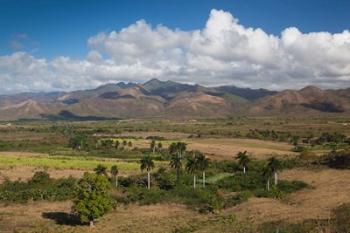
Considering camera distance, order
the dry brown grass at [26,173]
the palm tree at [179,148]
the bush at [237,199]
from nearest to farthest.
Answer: the bush at [237,199]
the dry brown grass at [26,173]
the palm tree at [179,148]

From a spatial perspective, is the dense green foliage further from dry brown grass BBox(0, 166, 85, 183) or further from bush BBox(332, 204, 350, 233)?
bush BBox(332, 204, 350, 233)

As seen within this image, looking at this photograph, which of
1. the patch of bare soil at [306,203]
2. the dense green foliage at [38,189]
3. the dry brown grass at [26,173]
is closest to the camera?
the patch of bare soil at [306,203]

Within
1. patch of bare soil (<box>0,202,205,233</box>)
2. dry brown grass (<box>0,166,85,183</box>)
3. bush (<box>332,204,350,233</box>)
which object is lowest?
patch of bare soil (<box>0,202,205,233</box>)

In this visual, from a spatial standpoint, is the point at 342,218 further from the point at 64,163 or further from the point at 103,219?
the point at 64,163

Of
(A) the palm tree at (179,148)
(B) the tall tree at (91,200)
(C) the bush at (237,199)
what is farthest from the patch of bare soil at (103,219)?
(A) the palm tree at (179,148)

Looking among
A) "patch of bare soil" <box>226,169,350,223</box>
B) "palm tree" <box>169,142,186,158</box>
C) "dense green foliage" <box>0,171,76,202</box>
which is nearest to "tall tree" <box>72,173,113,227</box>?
"dense green foliage" <box>0,171,76,202</box>

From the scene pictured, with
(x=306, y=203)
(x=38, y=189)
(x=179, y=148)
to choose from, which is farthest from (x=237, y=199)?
(x=179, y=148)

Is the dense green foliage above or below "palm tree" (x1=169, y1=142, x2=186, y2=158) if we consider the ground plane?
below

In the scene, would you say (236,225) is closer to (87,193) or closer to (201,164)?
(87,193)

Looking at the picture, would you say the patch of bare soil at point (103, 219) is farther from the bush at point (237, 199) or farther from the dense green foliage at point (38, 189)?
the bush at point (237, 199)
